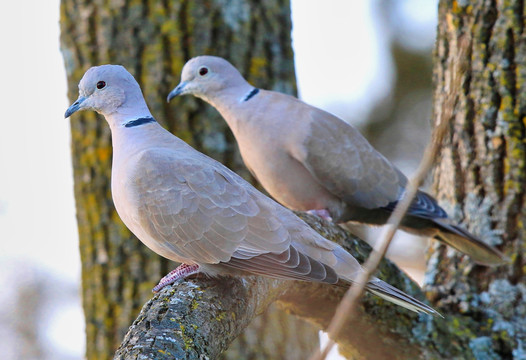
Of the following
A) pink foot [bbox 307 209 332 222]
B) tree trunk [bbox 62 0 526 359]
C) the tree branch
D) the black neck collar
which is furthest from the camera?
pink foot [bbox 307 209 332 222]

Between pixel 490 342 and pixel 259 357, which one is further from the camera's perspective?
pixel 259 357

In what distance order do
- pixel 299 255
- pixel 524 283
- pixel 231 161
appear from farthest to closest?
pixel 231 161 → pixel 524 283 → pixel 299 255

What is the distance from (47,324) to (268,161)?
4.20 meters

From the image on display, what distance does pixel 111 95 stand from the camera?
9.66ft

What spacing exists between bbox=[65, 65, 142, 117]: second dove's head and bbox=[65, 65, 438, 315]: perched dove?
29 centimetres

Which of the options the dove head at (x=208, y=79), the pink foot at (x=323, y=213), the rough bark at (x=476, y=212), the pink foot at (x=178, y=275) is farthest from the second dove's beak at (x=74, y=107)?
the pink foot at (x=323, y=213)

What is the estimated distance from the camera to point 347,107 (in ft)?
23.2

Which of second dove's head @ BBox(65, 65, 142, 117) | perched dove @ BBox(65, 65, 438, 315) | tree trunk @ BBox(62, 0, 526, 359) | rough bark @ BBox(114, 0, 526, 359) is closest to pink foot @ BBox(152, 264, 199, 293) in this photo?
perched dove @ BBox(65, 65, 438, 315)

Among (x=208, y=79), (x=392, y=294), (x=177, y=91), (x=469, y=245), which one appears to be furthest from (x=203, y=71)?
(x=392, y=294)

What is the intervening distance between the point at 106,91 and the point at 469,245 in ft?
5.68

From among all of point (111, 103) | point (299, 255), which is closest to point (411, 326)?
point (299, 255)

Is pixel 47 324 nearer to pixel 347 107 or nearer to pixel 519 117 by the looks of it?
pixel 347 107

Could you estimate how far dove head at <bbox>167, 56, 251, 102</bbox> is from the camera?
3637 mm

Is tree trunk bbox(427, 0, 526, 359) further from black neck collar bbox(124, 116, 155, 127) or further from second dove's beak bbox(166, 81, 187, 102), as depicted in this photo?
black neck collar bbox(124, 116, 155, 127)
